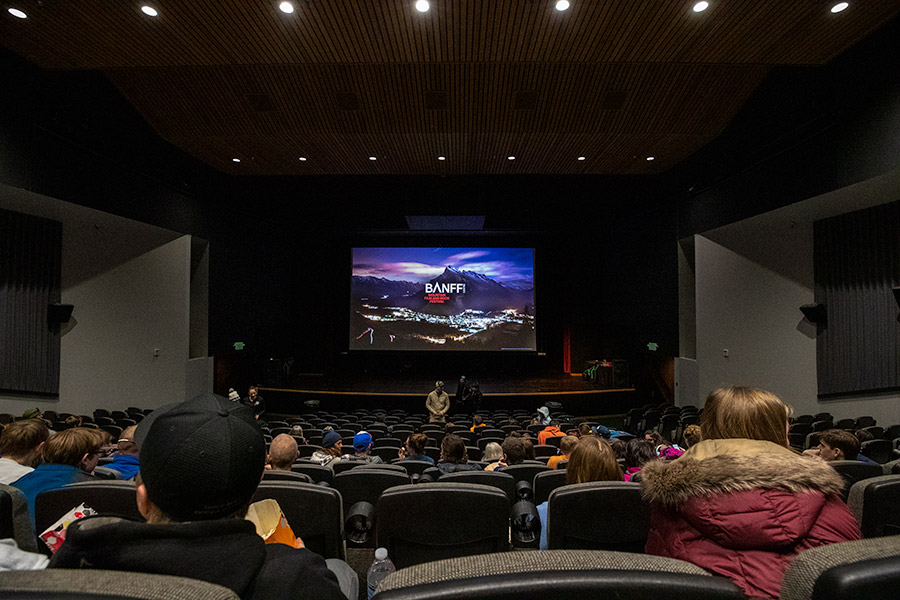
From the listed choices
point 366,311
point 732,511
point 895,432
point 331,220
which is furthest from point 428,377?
point 732,511

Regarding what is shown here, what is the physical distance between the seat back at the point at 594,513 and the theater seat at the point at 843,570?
1359mm

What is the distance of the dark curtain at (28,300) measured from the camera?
9.33 m

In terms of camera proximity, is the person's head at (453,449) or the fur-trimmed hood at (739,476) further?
the person's head at (453,449)

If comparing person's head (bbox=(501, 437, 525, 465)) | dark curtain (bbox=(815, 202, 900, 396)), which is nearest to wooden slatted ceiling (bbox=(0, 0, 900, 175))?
dark curtain (bbox=(815, 202, 900, 396))

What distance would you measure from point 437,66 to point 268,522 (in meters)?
7.72

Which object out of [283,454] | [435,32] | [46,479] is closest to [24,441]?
[46,479]

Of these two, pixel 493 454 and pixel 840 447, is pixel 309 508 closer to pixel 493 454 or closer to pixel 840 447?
pixel 493 454

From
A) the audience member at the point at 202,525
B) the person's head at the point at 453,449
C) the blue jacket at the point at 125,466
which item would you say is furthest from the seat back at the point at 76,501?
the person's head at the point at 453,449

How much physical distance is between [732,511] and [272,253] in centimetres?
1738

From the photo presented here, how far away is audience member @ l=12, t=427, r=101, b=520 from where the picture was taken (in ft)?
7.79

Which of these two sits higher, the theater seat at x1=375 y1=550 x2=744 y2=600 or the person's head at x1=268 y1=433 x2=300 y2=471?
the theater seat at x1=375 y1=550 x2=744 y2=600

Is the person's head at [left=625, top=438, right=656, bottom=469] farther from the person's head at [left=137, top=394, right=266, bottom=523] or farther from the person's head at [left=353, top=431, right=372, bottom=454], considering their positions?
the person's head at [left=137, top=394, right=266, bottom=523]

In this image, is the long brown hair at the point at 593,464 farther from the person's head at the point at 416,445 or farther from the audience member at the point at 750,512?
the person's head at the point at 416,445

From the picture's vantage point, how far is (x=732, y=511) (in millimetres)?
1139
